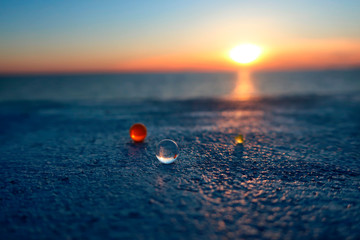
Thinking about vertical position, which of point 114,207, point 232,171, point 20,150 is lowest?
point 114,207

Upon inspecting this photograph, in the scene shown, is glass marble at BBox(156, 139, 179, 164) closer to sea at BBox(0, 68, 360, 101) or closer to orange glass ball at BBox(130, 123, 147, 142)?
orange glass ball at BBox(130, 123, 147, 142)

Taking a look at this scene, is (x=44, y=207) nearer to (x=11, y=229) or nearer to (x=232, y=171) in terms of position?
(x=11, y=229)

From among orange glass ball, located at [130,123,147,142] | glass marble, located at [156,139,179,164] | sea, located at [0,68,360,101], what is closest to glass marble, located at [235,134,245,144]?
glass marble, located at [156,139,179,164]

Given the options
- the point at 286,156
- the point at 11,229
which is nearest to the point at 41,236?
the point at 11,229

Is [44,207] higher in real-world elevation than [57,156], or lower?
lower

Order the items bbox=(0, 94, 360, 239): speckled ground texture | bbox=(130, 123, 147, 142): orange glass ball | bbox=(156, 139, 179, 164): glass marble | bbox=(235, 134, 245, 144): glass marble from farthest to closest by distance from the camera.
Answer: bbox=(235, 134, 245, 144): glass marble → bbox=(130, 123, 147, 142): orange glass ball → bbox=(156, 139, 179, 164): glass marble → bbox=(0, 94, 360, 239): speckled ground texture

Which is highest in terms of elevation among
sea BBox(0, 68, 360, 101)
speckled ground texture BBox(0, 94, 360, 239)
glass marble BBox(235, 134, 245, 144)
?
sea BBox(0, 68, 360, 101)

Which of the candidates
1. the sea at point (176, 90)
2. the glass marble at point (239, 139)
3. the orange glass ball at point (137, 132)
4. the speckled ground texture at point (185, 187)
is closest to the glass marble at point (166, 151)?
the speckled ground texture at point (185, 187)

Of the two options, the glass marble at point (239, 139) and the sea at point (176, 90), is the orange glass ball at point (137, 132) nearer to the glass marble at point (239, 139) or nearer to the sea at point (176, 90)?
the glass marble at point (239, 139)

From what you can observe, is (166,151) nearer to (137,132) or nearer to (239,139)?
(137,132)
